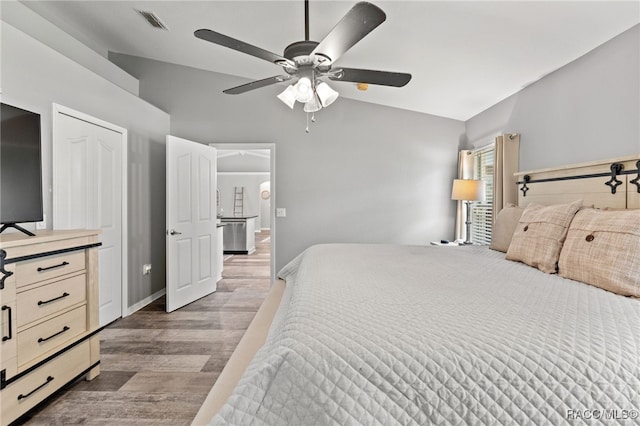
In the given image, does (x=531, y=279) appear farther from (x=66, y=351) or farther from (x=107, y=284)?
(x=107, y=284)

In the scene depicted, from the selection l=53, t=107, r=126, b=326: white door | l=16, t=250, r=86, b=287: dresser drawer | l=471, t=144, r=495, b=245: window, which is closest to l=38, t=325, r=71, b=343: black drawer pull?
l=16, t=250, r=86, b=287: dresser drawer

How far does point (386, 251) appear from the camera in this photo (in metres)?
2.54

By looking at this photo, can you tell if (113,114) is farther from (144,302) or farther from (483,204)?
(483,204)

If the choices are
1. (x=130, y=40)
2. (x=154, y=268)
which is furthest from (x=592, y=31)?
(x=154, y=268)

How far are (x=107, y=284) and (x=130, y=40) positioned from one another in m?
2.70

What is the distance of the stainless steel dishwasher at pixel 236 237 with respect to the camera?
738cm

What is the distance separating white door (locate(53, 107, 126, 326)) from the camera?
261 centimetres

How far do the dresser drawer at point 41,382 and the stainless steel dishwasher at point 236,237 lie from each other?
5293mm

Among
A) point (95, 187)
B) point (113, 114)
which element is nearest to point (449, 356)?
point (95, 187)

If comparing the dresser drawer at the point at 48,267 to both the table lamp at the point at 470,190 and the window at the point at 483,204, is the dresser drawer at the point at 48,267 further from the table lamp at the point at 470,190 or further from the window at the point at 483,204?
the window at the point at 483,204

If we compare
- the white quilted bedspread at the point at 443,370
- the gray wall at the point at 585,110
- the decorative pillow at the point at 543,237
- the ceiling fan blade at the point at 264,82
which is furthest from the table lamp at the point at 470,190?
the white quilted bedspread at the point at 443,370

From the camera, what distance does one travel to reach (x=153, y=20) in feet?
9.98

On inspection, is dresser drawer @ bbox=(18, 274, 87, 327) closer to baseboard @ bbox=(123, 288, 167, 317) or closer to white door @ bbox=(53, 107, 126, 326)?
white door @ bbox=(53, 107, 126, 326)

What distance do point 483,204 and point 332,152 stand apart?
205 centimetres
